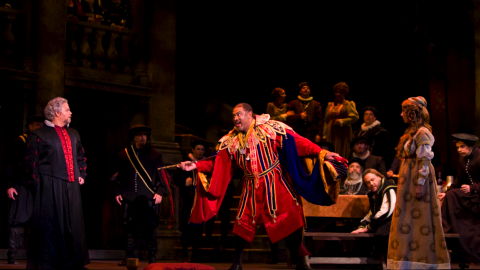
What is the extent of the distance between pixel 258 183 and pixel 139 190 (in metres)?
2.11

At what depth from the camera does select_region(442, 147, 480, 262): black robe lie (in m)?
9.63

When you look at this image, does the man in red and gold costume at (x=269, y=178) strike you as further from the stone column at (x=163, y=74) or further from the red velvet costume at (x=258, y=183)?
the stone column at (x=163, y=74)

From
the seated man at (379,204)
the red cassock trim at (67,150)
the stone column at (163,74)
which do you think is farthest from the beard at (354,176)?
the red cassock trim at (67,150)

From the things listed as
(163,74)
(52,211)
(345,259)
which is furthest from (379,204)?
(163,74)

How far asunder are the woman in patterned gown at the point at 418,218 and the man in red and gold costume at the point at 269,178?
2.40 ft

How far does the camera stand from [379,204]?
9.55 m

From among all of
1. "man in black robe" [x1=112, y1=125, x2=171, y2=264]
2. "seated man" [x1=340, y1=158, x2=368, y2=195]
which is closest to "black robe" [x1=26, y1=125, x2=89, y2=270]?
"man in black robe" [x1=112, y1=125, x2=171, y2=264]

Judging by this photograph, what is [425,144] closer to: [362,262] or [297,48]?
[362,262]

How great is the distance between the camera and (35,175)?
7.66 m

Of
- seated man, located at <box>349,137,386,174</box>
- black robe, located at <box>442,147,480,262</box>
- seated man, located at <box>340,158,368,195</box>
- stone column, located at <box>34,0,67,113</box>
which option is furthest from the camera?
stone column, located at <box>34,0,67,113</box>

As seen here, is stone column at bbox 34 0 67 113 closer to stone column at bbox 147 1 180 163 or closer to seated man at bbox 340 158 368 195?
stone column at bbox 147 1 180 163

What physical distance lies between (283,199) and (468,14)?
6.87 metres

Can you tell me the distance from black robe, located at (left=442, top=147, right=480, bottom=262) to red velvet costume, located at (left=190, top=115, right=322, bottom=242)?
2.08 m

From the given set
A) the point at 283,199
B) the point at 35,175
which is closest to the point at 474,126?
the point at 283,199
